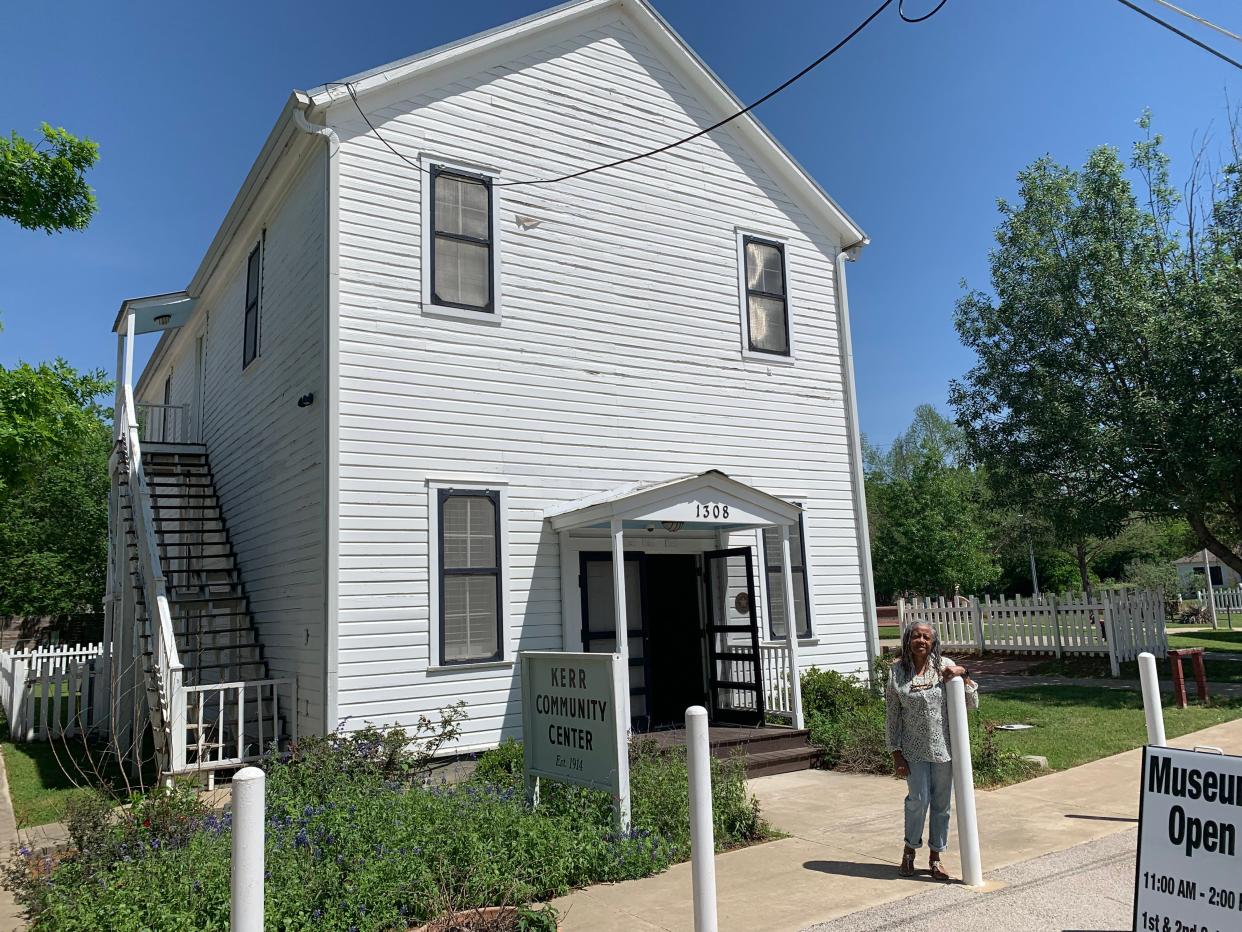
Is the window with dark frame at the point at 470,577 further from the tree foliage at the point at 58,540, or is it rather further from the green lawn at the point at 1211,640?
the tree foliage at the point at 58,540

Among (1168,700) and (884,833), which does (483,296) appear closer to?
(884,833)

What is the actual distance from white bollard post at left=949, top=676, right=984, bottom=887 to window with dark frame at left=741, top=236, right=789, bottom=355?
721 centimetres

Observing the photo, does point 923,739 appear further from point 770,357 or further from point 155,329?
point 155,329

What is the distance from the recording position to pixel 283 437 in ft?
34.8

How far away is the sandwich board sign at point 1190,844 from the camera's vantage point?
12.9 feet

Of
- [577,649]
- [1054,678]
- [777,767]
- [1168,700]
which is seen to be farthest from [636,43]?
[1054,678]

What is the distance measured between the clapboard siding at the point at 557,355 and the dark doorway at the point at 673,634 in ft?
3.30

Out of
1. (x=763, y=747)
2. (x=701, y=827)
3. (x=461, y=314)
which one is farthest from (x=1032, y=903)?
(x=461, y=314)

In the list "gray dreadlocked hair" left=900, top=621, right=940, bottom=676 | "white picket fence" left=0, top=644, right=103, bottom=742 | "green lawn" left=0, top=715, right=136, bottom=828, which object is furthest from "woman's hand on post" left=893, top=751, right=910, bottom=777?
"white picket fence" left=0, top=644, right=103, bottom=742

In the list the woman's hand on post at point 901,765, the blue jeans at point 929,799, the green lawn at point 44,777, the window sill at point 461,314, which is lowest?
the green lawn at point 44,777

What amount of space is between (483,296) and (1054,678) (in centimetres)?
1393

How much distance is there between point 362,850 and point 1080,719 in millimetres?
10420

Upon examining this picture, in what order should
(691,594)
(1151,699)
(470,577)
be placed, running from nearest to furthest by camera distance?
(1151,699) < (470,577) < (691,594)

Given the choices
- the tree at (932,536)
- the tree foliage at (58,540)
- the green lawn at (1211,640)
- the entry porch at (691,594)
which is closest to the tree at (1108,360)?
the green lawn at (1211,640)
